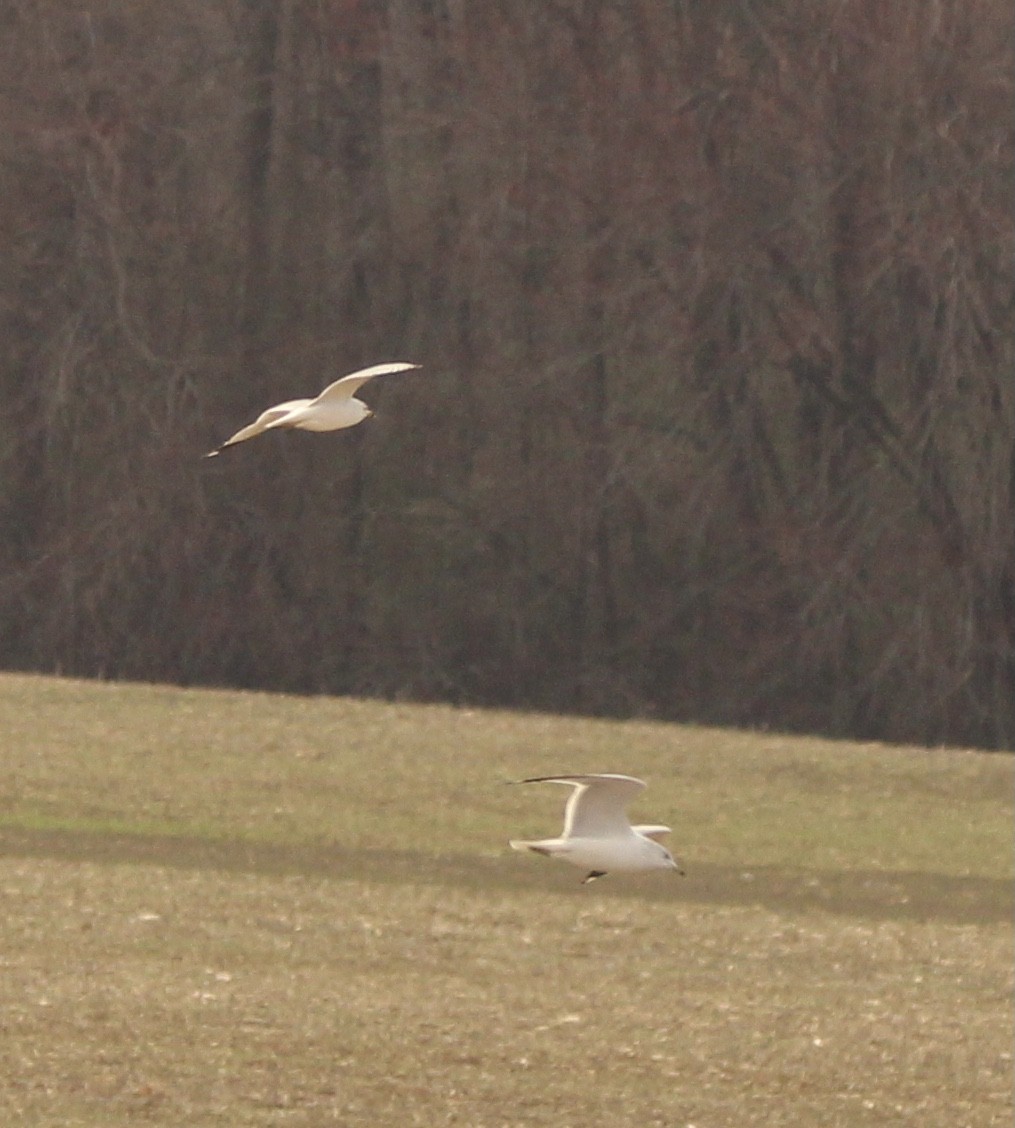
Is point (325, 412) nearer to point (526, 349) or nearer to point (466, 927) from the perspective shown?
point (466, 927)

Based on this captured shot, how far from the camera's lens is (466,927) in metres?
9.31

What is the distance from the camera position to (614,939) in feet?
30.7

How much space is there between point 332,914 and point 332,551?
9982mm

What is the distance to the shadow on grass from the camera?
35.1ft

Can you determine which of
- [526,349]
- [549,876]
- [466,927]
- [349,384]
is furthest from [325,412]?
[526,349]

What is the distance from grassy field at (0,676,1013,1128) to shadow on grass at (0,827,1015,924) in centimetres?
3

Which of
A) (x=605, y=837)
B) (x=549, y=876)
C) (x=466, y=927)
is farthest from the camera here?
(x=549, y=876)

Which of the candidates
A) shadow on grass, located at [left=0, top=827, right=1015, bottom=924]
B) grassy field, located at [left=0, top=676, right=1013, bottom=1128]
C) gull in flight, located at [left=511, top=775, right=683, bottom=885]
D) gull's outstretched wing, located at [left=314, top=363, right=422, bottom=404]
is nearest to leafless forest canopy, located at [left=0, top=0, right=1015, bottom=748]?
grassy field, located at [left=0, top=676, right=1013, bottom=1128]

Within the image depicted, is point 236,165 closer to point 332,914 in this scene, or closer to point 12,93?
point 12,93

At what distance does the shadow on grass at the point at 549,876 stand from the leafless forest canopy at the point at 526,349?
700 centimetres

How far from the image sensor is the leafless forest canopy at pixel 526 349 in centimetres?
1802

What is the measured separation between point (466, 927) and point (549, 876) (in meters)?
1.79

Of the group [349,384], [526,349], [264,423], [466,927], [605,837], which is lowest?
[466,927]

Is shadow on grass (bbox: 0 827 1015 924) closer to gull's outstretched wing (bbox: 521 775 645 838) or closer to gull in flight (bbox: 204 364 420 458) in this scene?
gull's outstretched wing (bbox: 521 775 645 838)
